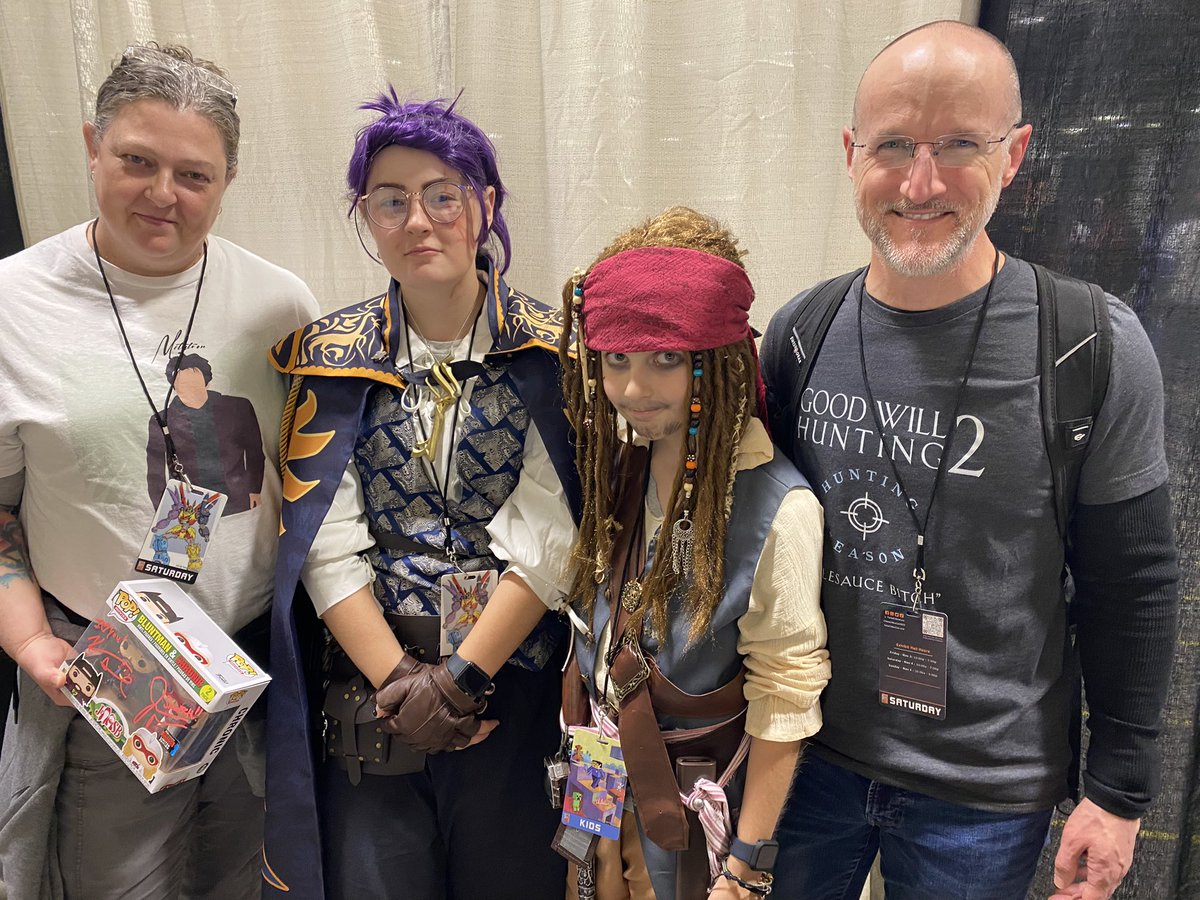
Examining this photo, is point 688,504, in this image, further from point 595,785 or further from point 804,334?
point 595,785

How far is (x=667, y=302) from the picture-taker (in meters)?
1.10

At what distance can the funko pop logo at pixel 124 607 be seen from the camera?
1281mm

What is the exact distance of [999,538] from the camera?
116cm

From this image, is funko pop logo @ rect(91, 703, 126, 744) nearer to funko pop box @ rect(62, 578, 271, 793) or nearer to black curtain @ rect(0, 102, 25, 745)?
funko pop box @ rect(62, 578, 271, 793)

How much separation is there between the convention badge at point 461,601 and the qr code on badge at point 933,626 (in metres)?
0.67

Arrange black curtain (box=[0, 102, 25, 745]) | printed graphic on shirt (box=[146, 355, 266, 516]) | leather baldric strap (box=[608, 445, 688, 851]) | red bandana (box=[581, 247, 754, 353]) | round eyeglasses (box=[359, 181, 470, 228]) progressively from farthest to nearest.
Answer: black curtain (box=[0, 102, 25, 745])
printed graphic on shirt (box=[146, 355, 266, 516])
round eyeglasses (box=[359, 181, 470, 228])
leather baldric strap (box=[608, 445, 688, 851])
red bandana (box=[581, 247, 754, 353])

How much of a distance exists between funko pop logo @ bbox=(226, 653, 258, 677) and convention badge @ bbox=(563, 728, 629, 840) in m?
0.51

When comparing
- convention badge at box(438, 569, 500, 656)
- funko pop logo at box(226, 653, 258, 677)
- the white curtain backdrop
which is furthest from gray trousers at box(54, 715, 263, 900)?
the white curtain backdrop

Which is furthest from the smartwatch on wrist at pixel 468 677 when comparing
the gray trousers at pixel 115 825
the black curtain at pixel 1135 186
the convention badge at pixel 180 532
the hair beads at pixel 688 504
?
the black curtain at pixel 1135 186

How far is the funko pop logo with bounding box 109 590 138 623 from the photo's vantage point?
50.4 inches

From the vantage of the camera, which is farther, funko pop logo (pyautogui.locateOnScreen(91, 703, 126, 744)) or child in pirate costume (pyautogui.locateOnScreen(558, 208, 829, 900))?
funko pop logo (pyautogui.locateOnScreen(91, 703, 126, 744))

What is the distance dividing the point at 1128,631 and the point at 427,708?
1.04 meters

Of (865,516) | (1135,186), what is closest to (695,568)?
Answer: (865,516)

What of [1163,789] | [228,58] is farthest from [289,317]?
[1163,789]
